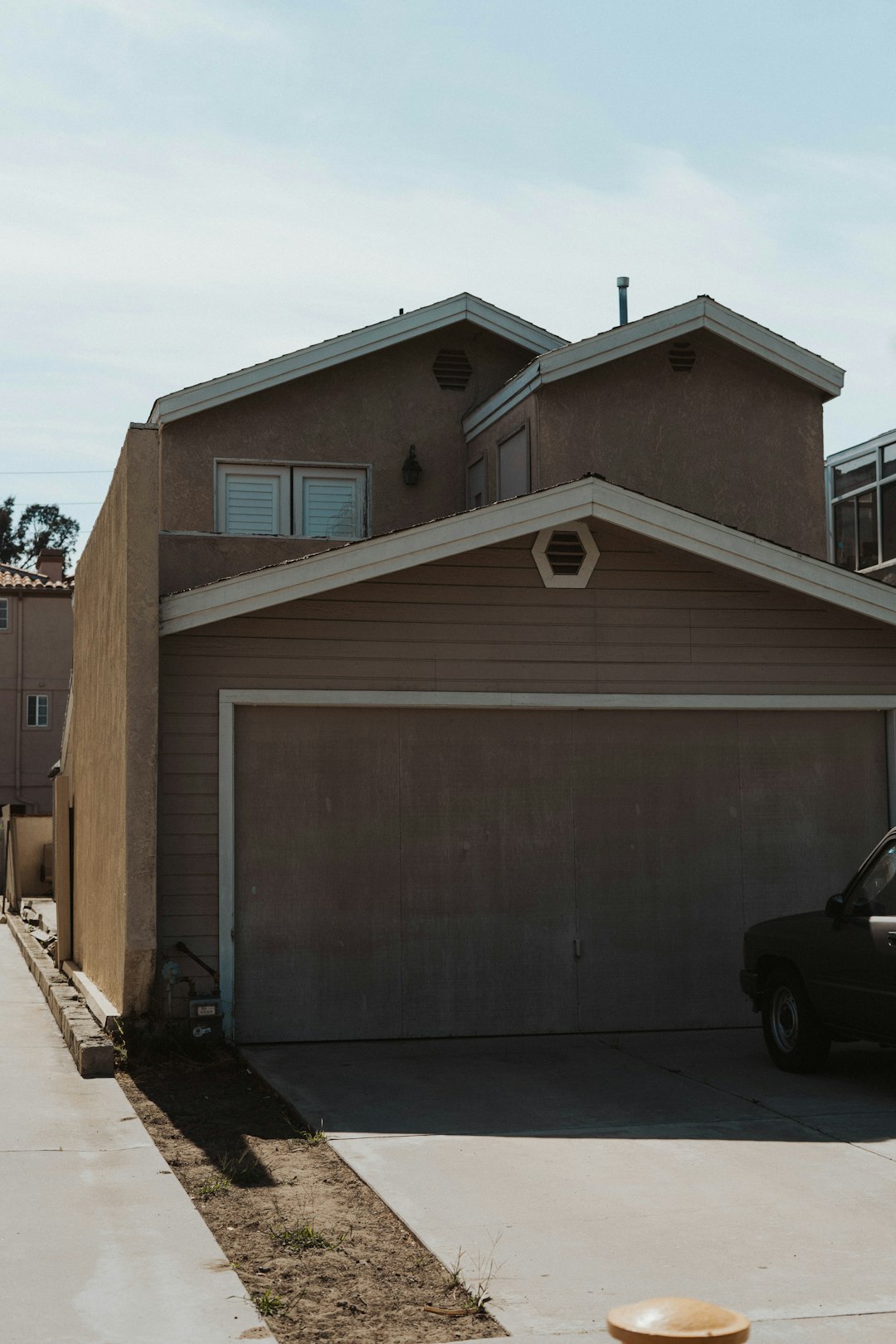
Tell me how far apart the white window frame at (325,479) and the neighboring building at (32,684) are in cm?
3094

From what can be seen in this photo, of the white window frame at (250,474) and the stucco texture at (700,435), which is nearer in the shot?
the stucco texture at (700,435)

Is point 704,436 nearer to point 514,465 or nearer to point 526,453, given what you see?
point 526,453

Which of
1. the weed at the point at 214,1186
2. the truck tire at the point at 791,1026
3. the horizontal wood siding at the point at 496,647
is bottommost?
the weed at the point at 214,1186

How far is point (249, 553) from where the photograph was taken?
13773 millimetres

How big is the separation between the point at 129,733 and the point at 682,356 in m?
7.59

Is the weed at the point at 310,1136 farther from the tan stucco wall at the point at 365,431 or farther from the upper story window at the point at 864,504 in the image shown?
the upper story window at the point at 864,504

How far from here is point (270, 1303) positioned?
4996mm

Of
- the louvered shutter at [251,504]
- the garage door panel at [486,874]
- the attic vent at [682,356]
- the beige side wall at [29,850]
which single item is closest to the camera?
the garage door panel at [486,874]

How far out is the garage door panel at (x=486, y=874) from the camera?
10.2 m

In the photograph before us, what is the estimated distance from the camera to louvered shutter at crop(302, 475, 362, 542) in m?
15.0

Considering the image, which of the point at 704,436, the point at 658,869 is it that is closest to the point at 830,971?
the point at 658,869

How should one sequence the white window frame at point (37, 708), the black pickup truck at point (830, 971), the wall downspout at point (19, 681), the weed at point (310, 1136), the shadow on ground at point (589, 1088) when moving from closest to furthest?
the weed at point (310, 1136)
the shadow on ground at point (589, 1088)
the black pickup truck at point (830, 971)
the wall downspout at point (19, 681)
the white window frame at point (37, 708)

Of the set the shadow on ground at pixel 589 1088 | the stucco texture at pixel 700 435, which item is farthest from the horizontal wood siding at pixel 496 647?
the stucco texture at pixel 700 435

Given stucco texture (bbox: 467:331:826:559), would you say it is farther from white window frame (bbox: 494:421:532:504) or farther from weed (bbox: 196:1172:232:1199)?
weed (bbox: 196:1172:232:1199)
